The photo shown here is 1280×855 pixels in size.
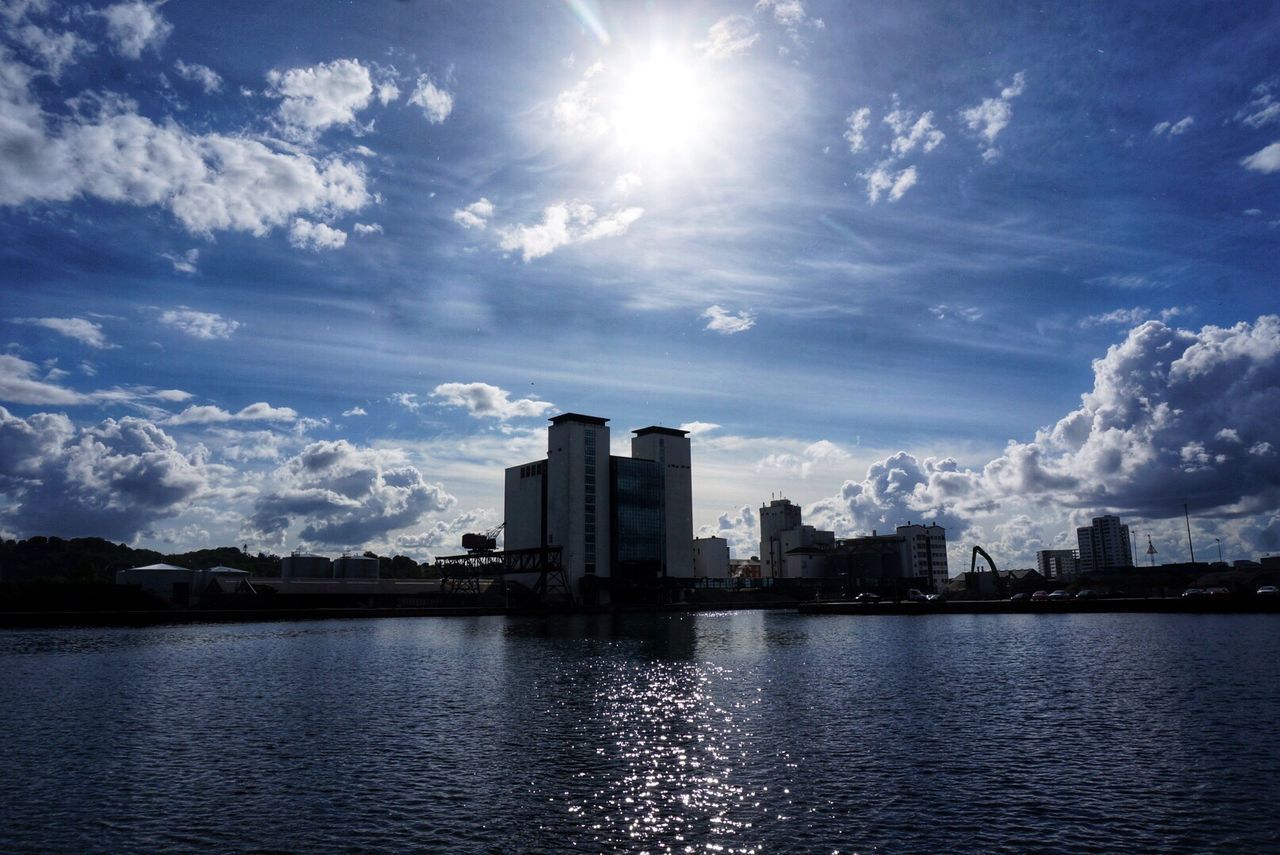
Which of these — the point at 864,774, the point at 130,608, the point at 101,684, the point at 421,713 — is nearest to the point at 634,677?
the point at 421,713

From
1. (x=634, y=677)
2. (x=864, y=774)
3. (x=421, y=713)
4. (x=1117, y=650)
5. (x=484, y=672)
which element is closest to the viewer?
(x=864, y=774)

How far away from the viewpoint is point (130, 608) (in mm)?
164125

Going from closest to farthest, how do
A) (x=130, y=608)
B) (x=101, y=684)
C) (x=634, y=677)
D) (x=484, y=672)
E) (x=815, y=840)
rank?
(x=815, y=840) < (x=101, y=684) < (x=634, y=677) < (x=484, y=672) < (x=130, y=608)

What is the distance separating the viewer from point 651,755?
36.9m

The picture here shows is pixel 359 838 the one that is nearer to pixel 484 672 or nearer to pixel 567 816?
pixel 567 816

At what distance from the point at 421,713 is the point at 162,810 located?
21430 mm

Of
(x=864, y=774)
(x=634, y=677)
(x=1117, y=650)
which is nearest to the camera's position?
(x=864, y=774)

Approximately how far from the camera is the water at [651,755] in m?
26.0

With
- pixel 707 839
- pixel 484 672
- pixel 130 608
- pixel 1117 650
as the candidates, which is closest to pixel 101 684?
pixel 484 672

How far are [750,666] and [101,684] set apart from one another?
52.0 metres

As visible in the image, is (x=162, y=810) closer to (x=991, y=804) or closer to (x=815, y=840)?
(x=815, y=840)

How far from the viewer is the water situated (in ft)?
85.3

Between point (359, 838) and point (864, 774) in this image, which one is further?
point (864, 774)

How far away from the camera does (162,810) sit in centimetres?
2886
